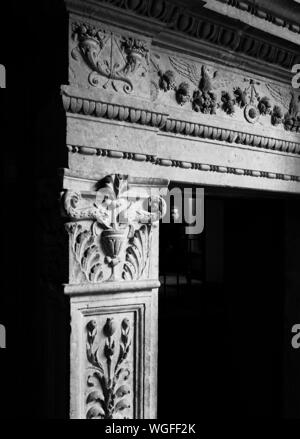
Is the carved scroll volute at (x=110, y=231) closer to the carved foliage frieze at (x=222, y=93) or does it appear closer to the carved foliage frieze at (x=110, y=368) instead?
the carved foliage frieze at (x=110, y=368)

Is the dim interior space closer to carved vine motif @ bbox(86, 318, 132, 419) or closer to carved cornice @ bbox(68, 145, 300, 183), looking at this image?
carved cornice @ bbox(68, 145, 300, 183)

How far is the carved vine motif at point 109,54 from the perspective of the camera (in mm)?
1131

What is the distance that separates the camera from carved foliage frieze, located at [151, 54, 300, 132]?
134 centimetres

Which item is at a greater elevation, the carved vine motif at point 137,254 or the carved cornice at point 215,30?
the carved cornice at point 215,30

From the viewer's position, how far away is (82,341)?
3.74 ft

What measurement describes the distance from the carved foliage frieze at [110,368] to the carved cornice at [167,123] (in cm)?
58

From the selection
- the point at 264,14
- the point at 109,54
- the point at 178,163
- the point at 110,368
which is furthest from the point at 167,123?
the point at 110,368

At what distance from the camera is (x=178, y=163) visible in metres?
1.36

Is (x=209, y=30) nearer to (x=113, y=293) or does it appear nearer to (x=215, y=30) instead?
(x=215, y=30)

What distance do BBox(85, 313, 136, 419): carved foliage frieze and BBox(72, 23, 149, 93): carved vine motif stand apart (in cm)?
69

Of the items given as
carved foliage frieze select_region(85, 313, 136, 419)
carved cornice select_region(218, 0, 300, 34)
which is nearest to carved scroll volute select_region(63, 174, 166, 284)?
carved foliage frieze select_region(85, 313, 136, 419)

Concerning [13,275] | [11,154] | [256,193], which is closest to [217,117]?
[256,193]

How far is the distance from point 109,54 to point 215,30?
0.40 meters

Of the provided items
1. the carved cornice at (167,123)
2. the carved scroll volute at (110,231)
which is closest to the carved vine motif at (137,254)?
the carved scroll volute at (110,231)
